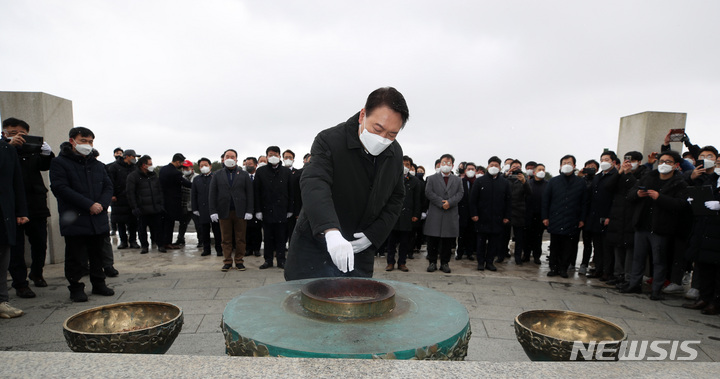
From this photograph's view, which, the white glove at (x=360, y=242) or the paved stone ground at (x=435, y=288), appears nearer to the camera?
the white glove at (x=360, y=242)

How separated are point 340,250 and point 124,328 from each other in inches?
63.2

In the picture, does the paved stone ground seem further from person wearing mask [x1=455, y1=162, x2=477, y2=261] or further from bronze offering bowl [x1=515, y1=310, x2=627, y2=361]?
bronze offering bowl [x1=515, y1=310, x2=627, y2=361]

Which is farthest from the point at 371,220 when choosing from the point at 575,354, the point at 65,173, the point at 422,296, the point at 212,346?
the point at 65,173

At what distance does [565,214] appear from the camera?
653 cm

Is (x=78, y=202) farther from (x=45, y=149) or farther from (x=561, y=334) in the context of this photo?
(x=561, y=334)

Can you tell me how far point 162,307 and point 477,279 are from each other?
500 cm

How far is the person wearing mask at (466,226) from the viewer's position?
7.93 m

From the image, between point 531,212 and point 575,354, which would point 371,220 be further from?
point 531,212

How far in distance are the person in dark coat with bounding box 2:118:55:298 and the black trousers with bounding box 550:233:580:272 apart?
7990mm

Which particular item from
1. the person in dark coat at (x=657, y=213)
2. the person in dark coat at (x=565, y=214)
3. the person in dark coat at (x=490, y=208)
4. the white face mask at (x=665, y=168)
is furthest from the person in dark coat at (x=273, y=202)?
the white face mask at (x=665, y=168)

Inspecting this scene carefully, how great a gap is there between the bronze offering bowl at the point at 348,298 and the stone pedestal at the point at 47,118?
641 centimetres

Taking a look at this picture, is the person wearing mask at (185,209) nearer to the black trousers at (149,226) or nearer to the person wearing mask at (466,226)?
the black trousers at (149,226)

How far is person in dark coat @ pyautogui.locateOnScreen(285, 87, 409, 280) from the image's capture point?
2320 millimetres


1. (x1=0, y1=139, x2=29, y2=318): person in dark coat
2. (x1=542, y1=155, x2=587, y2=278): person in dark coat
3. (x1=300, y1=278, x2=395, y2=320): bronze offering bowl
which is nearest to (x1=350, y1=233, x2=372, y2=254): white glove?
(x1=300, y1=278, x2=395, y2=320): bronze offering bowl
